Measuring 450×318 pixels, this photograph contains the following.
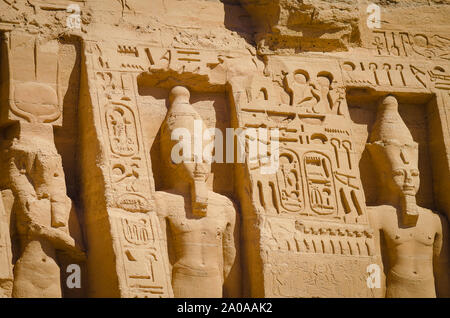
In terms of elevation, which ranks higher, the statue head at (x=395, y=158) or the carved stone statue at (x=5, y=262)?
the statue head at (x=395, y=158)

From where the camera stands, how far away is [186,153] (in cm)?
1146

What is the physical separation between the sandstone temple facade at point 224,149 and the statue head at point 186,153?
0.02 metres

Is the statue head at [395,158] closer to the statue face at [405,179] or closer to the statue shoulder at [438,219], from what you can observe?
the statue face at [405,179]

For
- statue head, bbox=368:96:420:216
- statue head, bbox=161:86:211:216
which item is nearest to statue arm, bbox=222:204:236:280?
statue head, bbox=161:86:211:216

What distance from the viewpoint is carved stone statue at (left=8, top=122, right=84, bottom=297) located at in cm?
1072

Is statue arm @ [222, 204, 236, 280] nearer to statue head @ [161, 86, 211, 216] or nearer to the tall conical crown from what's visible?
statue head @ [161, 86, 211, 216]

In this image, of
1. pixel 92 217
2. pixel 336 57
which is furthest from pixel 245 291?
pixel 336 57

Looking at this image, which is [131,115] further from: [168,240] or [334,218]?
[334,218]

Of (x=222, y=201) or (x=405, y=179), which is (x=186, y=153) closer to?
(x=222, y=201)

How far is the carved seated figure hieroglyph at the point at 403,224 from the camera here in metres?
11.7

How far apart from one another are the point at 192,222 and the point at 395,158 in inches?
89.5

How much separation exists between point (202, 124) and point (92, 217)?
1476 millimetres

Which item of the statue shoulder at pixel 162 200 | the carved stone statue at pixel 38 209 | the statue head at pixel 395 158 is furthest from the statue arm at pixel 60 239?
the statue head at pixel 395 158

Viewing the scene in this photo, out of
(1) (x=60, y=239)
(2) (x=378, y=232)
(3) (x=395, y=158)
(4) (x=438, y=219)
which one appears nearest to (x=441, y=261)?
(4) (x=438, y=219)
